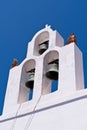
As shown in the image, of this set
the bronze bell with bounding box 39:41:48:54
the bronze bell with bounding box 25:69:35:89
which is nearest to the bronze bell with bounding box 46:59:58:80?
the bronze bell with bounding box 25:69:35:89

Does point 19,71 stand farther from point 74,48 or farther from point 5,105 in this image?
point 74,48

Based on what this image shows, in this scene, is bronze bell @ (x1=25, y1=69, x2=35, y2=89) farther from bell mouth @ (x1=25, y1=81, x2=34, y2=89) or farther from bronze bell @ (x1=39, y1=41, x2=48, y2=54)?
bronze bell @ (x1=39, y1=41, x2=48, y2=54)

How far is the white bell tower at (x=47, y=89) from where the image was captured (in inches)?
188

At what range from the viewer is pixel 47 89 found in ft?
18.9

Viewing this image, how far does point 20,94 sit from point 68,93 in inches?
53.3

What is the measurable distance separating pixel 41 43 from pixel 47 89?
1.50 meters

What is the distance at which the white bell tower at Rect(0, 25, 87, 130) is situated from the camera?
4773 mm

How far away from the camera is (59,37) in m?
6.46

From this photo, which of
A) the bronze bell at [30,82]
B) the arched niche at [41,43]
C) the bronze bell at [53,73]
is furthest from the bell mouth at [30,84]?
the arched niche at [41,43]

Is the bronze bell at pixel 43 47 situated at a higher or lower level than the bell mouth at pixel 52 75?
higher

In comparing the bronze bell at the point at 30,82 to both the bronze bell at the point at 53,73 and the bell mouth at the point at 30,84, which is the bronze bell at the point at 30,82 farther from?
the bronze bell at the point at 53,73

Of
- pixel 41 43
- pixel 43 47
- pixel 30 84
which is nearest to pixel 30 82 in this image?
pixel 30 84

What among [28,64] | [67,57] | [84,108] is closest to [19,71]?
[28,64]

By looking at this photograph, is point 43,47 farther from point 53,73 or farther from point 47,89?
point 47,89
